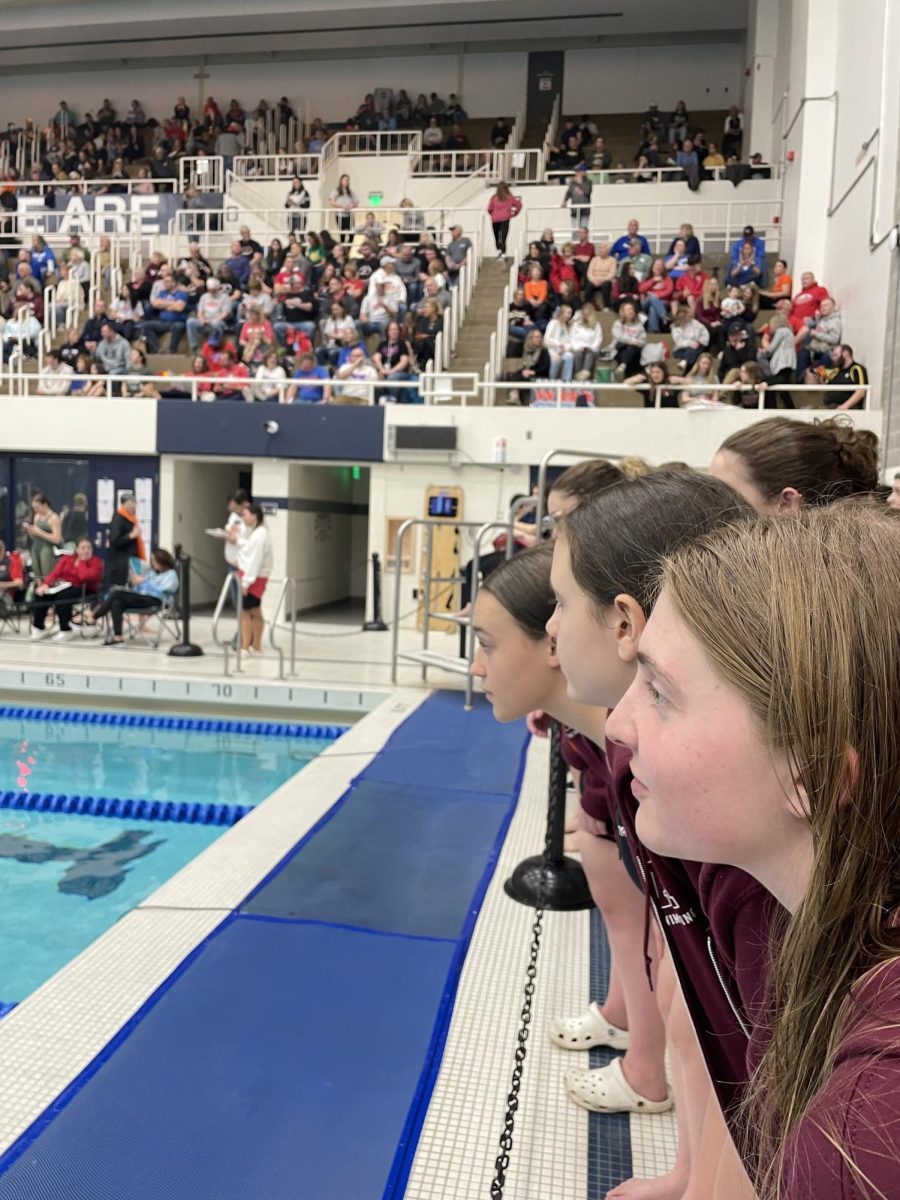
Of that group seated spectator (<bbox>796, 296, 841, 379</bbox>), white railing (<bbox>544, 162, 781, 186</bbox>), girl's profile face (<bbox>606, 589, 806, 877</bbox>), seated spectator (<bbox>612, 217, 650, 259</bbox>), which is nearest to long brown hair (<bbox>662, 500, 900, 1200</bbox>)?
girl's profile face (<bbox>606, 589, 806, 877</bbox>)

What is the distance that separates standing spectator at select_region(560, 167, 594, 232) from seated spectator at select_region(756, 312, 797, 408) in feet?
20.6

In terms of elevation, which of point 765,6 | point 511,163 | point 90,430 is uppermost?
point 765,6

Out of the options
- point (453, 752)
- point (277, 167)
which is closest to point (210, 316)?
point (277, 167)

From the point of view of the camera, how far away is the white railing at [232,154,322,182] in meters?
18.7

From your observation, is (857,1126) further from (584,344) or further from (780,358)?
(584,344)

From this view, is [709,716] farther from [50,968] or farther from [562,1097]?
[50,968]

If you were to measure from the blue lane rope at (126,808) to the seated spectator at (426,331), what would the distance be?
875 cm

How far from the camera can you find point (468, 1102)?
210 cm

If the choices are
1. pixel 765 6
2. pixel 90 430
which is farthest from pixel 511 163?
pixel 90 430

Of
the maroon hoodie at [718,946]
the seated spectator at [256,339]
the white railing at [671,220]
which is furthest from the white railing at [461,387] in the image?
the maroon hoodie at [718,946]

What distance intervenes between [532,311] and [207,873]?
11.7 m

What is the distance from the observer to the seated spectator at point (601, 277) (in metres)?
13.7

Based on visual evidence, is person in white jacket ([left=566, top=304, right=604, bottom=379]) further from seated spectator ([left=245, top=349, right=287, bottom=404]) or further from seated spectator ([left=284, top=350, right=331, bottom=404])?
seated spectator ([left=245, top=349, right=287, bottom=404])

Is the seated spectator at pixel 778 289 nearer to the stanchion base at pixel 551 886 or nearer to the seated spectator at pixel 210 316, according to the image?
the seated spectator at pixel 210 316
